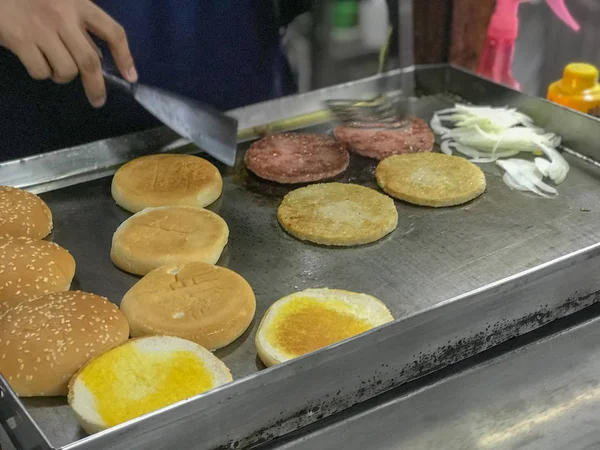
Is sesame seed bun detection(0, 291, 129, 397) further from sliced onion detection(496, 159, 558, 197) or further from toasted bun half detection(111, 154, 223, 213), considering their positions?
sliced onion detection(496, 159, 558, 197)

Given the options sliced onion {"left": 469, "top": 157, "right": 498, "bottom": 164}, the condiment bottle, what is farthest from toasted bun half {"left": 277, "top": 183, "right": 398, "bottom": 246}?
the condiment bottle

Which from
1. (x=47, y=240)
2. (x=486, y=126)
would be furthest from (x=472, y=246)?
(x=47, y=240)

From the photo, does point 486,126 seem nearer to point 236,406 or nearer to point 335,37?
point 335,37

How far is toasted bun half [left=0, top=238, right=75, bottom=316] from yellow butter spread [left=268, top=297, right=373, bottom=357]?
523 millimetres

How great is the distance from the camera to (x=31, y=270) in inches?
63.0

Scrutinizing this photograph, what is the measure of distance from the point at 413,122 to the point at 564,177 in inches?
21.1

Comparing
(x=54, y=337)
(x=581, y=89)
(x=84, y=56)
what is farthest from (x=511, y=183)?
(x=54, y=337)

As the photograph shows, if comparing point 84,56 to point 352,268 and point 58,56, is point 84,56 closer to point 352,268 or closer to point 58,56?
point 58,56

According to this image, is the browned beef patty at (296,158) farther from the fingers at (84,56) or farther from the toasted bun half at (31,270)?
the toasted bun half at (31,270)

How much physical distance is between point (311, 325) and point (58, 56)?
97 centimetres

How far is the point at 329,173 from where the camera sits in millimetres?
2119

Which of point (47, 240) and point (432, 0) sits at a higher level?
point (432, 0)

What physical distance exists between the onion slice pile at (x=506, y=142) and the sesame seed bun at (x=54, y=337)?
1273mm

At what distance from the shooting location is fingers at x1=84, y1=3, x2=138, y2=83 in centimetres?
185
